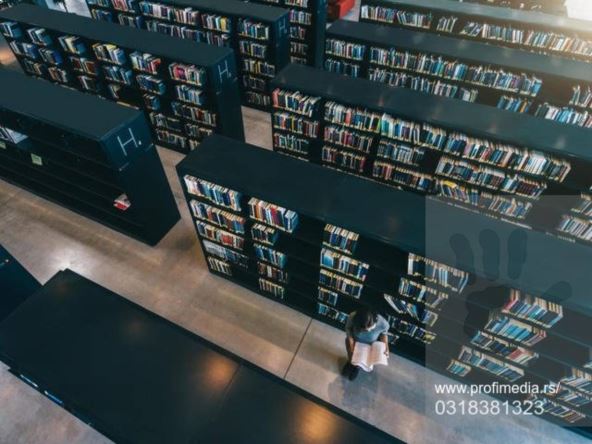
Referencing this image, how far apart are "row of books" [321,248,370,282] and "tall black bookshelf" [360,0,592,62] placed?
6.41m

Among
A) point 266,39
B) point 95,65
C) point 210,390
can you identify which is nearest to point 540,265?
point 210,390

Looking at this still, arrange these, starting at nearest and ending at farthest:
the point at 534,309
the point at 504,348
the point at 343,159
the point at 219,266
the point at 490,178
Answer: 1. the point at 534,309
2. the point at 504,348
3. the point at 219,266
4. the point at 490,178
5. the point at 343,159

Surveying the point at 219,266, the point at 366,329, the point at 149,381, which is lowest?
the point at 219,266

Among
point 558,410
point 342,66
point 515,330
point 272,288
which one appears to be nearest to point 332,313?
point 272,288

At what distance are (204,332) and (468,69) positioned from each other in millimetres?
6185

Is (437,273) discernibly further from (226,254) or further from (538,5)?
(538,5)

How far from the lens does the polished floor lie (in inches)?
146

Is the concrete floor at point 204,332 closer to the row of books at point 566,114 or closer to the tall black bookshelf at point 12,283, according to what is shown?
the tall black bookshelf at point 12,283

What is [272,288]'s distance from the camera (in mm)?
4676

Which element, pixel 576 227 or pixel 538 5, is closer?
pixel 576 227

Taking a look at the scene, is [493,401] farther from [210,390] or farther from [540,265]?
[210,390]

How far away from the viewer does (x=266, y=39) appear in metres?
7.03

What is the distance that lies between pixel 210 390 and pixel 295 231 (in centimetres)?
176

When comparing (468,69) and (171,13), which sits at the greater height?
(171,13)
